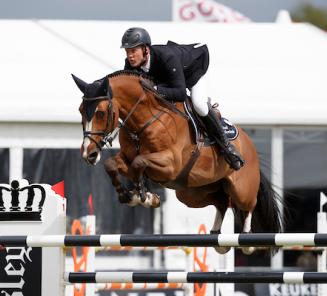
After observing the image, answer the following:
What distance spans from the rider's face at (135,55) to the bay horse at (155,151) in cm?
7

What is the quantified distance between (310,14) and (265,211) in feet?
148

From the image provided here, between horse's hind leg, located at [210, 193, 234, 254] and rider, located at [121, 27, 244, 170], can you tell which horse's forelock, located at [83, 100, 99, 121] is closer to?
rider, located at [121, 27, 244, 170]

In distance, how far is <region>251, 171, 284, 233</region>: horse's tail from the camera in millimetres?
8250

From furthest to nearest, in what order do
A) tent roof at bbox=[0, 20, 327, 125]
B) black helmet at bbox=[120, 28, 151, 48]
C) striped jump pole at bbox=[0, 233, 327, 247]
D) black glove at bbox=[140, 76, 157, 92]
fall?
tent roof at bbox=[0, 20, 327, 125] < black glove at bbox=[140, 76, 157, 92] < black helmet at bbox=[120, 28, 151, 48] < striped jump pole at bbox=[0, 233, 327, 247]

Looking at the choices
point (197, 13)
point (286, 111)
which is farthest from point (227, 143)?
point (197, 13)

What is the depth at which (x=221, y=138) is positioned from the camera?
749 cm

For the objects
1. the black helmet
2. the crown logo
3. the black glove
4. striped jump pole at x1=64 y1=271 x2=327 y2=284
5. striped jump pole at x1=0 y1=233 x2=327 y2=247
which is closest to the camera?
striped jump pole at x1=0 y1=233 x2=327 y2=247

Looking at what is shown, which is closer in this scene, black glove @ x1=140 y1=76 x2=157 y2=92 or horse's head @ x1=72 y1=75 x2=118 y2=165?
horse's head @ x1=72 y1=75 x2=118 y2=165

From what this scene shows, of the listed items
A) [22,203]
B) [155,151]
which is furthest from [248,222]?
[22,203]

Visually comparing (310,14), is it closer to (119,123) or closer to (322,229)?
(322,229)

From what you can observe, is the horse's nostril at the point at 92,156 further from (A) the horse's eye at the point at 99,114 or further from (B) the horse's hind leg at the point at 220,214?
(B) the horse's hind leg at the point at 220,214

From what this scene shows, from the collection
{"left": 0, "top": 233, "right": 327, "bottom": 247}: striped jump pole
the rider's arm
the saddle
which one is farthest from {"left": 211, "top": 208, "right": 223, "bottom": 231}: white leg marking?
{"left": 0, "top": 233, "right": 327, "bottom": 247}: striped jump pole

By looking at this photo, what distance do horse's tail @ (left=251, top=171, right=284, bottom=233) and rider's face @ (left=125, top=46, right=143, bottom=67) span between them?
1.72m

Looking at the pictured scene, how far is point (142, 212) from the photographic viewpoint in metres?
12.1
